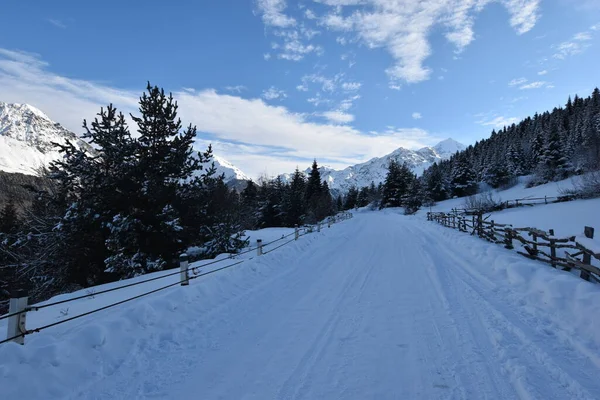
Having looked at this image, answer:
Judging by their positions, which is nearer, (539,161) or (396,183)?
(539,161)

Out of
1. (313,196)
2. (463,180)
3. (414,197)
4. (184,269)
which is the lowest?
(184,269)

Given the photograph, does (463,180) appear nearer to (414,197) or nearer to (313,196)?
(414,197)

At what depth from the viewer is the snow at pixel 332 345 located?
3.87 m

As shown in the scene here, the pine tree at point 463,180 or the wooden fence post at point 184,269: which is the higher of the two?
the pine tree at point 463,180

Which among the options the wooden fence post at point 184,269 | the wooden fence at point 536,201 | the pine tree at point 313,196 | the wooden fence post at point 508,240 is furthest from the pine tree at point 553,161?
the wooden fence post at point 184,269

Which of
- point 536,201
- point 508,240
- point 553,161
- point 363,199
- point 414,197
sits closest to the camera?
point 508,240

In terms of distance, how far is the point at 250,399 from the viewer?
3707 mm

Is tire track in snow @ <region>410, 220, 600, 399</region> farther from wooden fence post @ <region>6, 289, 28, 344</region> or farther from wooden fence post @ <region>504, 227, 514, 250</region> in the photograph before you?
wooden fence post @ <region>6, 289, 28, 344</region>

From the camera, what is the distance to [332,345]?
504 cm

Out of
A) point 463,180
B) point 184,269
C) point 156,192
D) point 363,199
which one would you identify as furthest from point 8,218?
point 363,199

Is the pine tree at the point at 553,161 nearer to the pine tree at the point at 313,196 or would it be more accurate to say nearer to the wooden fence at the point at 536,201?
the wooden fence at the point at 536,201

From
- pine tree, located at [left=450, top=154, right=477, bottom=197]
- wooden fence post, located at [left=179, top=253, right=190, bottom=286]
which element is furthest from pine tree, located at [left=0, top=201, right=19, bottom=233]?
pine tree, located at [left=450, top=154, right=477, bottom=197]

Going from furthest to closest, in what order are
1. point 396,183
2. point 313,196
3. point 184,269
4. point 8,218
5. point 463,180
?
point 396,183 → point 463,180 → point 313,196 → point 8,218 → point 184,269

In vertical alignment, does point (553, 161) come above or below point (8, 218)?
above
